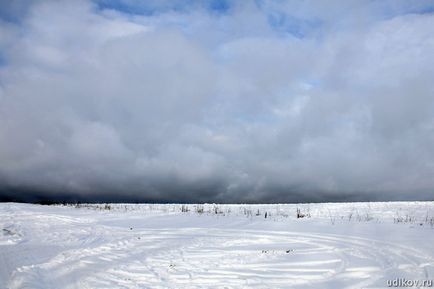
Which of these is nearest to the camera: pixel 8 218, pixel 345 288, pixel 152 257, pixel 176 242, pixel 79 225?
pixel 345 288

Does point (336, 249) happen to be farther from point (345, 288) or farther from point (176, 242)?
point (176, 242)

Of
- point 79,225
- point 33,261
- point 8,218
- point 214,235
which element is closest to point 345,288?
point 214,235

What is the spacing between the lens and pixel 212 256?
29.8 feet

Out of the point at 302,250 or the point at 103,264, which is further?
the point at 302,250

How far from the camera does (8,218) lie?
52.5ft

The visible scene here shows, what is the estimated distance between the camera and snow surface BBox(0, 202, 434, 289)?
7074 millimetres

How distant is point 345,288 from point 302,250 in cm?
303

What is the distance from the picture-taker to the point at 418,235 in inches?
450

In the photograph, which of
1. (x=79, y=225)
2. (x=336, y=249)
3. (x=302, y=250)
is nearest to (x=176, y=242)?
(x=302, y=250)

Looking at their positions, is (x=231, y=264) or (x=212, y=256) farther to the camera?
(x=212, y=256)

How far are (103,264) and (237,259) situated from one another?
10.5 ft

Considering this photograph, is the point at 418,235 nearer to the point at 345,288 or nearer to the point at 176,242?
the point at 345,288

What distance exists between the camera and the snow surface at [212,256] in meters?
7.07

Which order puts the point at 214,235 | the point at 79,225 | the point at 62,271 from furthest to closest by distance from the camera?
the point at 79,225
the point at 214,235
the point at 62,271
